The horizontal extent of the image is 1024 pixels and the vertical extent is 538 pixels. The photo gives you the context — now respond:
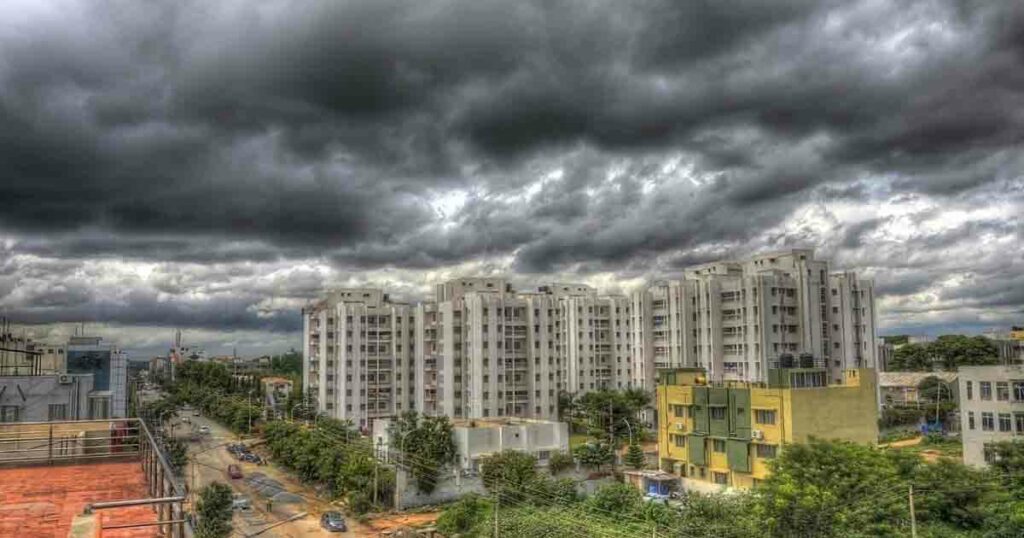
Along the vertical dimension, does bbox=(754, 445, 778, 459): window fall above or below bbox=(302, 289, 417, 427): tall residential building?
below

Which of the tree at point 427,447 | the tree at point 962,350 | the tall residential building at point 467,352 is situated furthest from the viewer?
the tree at point 962,350

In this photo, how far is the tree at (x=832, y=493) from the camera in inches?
1001

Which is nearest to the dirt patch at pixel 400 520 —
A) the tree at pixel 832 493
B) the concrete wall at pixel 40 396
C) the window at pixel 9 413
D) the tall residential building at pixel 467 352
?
the concrete wall at pixel 40 396

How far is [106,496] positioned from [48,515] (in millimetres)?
1102

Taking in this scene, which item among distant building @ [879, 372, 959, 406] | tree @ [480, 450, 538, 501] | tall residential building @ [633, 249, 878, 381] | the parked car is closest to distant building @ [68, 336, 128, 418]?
the parked car

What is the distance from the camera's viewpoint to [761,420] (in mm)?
36594

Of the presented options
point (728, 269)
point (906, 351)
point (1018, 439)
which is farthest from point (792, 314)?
point (906, 351)

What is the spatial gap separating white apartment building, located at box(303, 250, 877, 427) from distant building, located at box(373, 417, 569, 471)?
840 inches

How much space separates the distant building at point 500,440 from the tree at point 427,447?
360 millimetres

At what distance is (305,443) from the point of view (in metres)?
50.5

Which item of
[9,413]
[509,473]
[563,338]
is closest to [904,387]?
[563,338]

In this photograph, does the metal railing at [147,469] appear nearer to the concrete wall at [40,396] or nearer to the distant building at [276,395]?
the concrete wall at [40,396]

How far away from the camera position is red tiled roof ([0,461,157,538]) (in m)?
7.81

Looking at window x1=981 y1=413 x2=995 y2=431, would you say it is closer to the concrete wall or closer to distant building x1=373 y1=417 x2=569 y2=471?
distant building x1=373 y1=417 x2=569 y2=471
